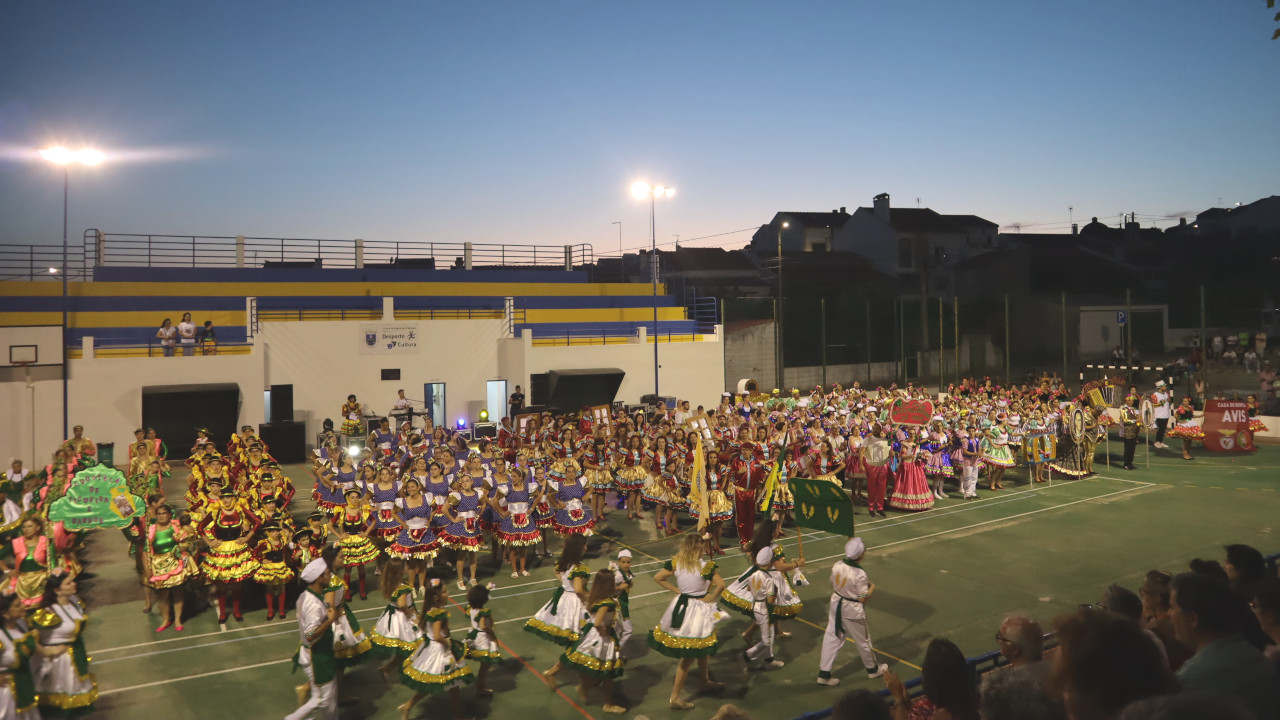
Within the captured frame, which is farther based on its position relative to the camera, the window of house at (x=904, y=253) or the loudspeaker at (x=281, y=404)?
the window of house at (x=904, y=253)

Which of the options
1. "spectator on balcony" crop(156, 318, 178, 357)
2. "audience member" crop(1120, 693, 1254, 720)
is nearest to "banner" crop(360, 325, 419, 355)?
"spectator on balcony" crop(156, 318, 178, 357)

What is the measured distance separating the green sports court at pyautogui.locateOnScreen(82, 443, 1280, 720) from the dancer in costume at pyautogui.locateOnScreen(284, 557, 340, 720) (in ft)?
2.77

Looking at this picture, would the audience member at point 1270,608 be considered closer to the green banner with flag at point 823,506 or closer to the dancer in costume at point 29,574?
the green banner with flag at point 823,506

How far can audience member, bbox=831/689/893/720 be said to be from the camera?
11.9 feet

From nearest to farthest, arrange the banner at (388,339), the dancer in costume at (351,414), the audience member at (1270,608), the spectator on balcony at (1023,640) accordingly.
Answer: the audience member at (1270,608)
the spectator on balcony at (1023,640)
the dancer in costume at (351,414)
the banner at (388,339)

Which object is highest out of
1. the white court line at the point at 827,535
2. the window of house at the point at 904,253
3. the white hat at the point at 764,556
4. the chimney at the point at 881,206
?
the chimney at the point at 881,206

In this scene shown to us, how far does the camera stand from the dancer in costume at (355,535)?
40.9ft

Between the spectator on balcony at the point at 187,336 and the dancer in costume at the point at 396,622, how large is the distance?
21998 millimetres

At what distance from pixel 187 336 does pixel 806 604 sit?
2334cm

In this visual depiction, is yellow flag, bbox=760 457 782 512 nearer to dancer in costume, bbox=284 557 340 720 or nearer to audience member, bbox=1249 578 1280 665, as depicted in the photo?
dancer in costume, bbox=284 557 340 720

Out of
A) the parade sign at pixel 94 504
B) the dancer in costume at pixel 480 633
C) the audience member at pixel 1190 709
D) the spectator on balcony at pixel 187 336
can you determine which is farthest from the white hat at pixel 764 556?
the spectator on balcony at pixel 187 336

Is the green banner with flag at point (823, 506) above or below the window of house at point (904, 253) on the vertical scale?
below

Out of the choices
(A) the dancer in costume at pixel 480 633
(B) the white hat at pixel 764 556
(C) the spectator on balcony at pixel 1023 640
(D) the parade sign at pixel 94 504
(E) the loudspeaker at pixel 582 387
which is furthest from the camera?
(E) the loudspeaker at pixel 582 387

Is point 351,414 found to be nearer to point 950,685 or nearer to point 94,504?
point 94,504
